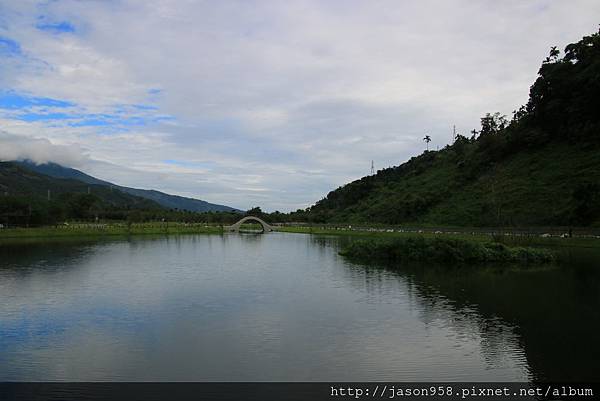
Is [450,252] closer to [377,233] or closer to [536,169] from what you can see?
[377,233]

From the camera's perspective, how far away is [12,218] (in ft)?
265

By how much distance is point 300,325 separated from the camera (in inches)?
746

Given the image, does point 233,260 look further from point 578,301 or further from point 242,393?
point 242,393

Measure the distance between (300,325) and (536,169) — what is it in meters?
66.3

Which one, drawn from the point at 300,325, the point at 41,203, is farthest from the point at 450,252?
the point at 41,203

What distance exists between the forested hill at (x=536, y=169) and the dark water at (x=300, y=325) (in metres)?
31.2

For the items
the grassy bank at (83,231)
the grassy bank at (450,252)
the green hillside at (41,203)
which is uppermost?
the green hillside at (41,203)

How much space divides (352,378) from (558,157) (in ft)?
236

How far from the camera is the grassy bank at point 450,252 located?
129ft

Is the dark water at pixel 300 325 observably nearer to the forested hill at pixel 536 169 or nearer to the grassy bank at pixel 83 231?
the forested hill at pixel 536 169

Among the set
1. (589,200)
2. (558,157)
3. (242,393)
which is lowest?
(242,393)

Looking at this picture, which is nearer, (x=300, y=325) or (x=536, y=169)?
(x=300, y=325)

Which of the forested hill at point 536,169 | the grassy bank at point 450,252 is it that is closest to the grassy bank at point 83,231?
the forested hill at point 536,169

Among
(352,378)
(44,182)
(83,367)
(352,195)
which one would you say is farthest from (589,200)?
(44,182)
